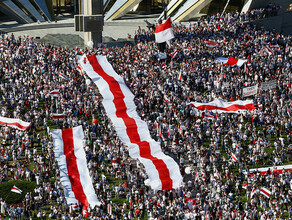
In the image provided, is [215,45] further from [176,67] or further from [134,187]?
[134,187]

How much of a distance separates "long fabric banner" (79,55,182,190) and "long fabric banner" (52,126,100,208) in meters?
2.84

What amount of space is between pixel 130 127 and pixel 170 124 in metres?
8.88

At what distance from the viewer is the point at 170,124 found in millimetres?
52312

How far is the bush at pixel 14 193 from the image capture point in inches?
1740

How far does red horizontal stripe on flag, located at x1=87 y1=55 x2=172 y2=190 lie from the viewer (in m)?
40.1

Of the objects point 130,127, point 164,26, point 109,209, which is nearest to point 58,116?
point 130,127

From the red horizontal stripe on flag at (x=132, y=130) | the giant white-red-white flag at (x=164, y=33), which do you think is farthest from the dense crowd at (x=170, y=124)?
the red horizontal stripe on flag at (x=132, y=130)

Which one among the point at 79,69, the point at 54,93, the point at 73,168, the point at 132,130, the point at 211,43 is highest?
the point at 211,43

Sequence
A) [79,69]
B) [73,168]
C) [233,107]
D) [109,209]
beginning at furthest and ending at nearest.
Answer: [79,69] → [233,107] → [109,209] → [73,168]

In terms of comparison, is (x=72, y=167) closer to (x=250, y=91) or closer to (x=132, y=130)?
(x=132, y=130)

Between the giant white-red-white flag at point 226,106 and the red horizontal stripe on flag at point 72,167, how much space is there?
1282 cm

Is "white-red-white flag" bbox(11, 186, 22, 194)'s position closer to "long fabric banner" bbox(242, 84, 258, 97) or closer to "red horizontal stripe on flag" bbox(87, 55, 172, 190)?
"red horizontal stripe on flag" bbox(87, 55, 172, 190)

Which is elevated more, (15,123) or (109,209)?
(15,123)

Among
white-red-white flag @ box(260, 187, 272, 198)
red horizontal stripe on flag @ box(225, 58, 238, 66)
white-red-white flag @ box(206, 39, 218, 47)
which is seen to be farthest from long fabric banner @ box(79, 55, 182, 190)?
white-red-white flag @ box(206, 39, 218, 47)
